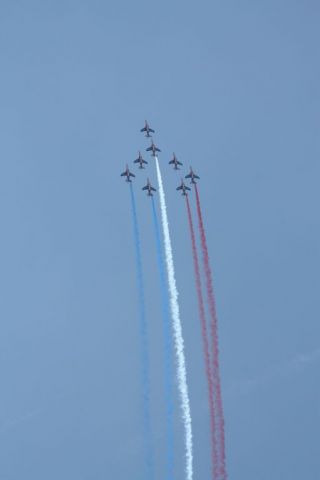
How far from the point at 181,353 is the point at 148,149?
23.0 m

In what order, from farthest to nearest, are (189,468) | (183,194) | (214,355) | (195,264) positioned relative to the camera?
1. (183,194)
2. (195,264)
3. (214,355)
4. (189,468)

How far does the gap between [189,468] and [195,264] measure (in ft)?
59.3

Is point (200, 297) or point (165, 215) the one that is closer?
point (200, 297)

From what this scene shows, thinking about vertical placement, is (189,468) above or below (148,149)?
below

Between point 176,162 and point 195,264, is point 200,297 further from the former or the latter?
point 176,162

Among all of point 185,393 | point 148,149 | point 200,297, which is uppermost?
point 148,149

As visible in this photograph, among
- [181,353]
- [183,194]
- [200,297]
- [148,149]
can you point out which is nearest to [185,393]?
[181,353]

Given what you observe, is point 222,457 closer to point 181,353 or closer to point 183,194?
point 181,353

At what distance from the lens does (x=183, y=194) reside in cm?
8206

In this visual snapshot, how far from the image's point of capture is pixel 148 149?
279ft

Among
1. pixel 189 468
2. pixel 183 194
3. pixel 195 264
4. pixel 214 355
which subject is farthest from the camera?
pixel 183 194

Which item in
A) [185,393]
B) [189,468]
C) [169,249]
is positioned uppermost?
[169,249]

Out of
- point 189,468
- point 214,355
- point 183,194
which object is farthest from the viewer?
point 183,194

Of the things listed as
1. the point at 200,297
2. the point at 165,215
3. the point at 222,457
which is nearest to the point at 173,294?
the point at 200,297
